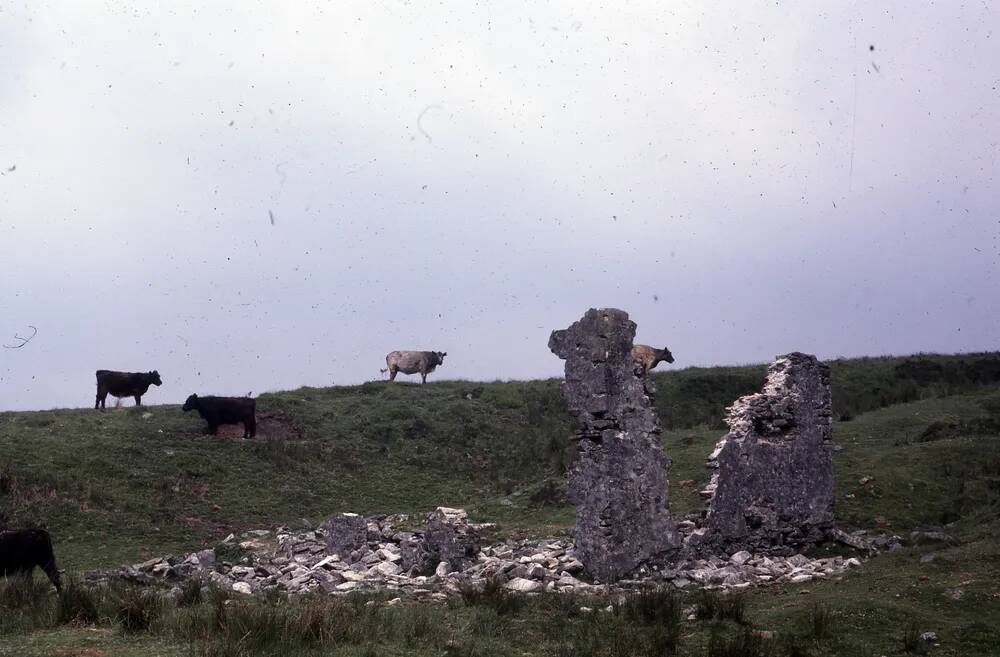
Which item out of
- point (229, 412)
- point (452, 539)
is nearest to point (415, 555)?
point (452, 539)

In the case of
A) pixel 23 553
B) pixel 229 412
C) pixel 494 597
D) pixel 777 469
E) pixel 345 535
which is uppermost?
pixel 229 412

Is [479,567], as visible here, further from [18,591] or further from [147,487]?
[147,487]

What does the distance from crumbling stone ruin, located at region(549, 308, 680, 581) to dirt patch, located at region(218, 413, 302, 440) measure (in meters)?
18.0

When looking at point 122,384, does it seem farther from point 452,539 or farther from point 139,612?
point 139,612

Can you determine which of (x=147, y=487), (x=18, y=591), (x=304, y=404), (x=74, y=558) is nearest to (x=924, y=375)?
(x=304, y=404)

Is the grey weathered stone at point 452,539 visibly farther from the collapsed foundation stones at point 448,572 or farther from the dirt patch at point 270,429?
the dirt patch at point 270,429

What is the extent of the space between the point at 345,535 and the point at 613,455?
670cm

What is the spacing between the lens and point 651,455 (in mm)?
16375

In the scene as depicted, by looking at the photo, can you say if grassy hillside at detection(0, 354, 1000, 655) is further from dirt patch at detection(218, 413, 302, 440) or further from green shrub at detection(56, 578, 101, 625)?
green shrub at detection(56, 578, 101, 625)

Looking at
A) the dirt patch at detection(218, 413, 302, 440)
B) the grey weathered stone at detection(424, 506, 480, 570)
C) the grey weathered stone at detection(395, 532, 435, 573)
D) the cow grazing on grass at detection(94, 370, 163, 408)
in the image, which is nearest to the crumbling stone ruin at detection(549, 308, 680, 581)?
the grey weathered stone at detection(424, 506, 480, 570)

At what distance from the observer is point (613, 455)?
16.1 m

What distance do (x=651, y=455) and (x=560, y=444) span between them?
53.5 ft

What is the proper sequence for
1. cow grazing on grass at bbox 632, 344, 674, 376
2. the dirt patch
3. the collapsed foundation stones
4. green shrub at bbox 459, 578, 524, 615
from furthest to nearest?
cow grazing on grass at bbox 632, 344, 674, 376 < the dirt patch < the collapsed foundation stones < green shrub at bbox 459, 578, 524, 615

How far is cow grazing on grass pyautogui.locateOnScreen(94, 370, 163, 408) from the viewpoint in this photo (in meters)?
35.2
